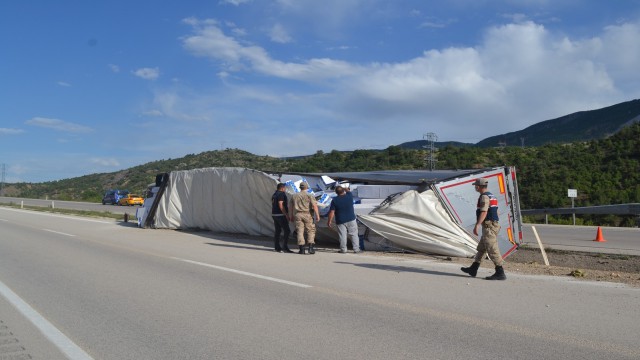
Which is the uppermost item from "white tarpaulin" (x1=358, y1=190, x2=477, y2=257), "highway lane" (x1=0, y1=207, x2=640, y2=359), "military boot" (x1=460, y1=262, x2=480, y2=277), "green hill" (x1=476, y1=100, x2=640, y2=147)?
"green hill" (x1=476, y1=100, x2=640, y2=147)

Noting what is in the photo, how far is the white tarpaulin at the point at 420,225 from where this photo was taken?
1265 cm

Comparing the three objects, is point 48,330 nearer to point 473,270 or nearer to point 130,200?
point 473,270

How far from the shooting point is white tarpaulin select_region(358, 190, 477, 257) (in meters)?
12.6

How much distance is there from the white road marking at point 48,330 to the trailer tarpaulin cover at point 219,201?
8983 mm

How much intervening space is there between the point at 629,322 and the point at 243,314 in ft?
15.1

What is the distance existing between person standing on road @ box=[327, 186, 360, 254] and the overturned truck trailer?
1.62 ft

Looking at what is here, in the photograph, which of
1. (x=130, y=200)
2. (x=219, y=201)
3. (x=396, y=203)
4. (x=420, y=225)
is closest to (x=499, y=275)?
(x=420, y=225)

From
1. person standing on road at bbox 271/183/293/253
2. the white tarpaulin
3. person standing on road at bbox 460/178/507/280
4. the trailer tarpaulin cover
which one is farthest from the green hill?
person standing on road at bbox 460/178/507/280

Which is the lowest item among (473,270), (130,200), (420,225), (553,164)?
(473,270)

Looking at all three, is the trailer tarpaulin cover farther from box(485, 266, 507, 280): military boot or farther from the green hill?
the green hill

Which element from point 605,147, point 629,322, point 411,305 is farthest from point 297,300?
point 605,147

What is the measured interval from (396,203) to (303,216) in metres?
2.28

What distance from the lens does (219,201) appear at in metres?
19.1

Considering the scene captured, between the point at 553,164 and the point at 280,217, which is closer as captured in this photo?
the point at 280,217
